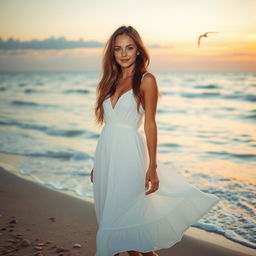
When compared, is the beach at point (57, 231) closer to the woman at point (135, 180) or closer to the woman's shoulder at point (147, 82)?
the woman at point (135, 180)

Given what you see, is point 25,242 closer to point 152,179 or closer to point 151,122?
point 152,179

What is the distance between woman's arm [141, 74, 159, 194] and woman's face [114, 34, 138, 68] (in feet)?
0.91

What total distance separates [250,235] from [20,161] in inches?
208

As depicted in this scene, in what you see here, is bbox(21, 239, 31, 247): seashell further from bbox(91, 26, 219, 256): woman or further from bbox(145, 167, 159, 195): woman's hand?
bbox(145, 167, 159, 195): woman's hand

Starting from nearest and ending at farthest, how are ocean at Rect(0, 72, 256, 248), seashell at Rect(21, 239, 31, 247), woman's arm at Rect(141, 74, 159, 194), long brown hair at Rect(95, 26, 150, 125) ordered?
woman's arm at Rect(141, 74, 159, 194) < long brown hair at Rect(95, 26, 150, 125) < seashell at Rect(21, 239, 31, 247) < ocean at Rect(0, 72, 256, 248)

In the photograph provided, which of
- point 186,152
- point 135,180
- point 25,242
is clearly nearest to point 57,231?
point 25,242

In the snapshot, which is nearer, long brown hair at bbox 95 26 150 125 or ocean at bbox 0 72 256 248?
long brown hair at bbox 95 26 150 125

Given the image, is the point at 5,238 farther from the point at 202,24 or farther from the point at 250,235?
the point at 202,24

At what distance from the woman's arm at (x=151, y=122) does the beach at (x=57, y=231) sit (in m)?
1.29

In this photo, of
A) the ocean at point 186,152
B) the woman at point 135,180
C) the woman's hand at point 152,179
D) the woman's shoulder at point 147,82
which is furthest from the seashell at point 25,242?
the woman's shoulder at point 147,82

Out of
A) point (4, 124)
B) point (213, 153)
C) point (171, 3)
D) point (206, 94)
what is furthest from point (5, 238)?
point (206, 94)

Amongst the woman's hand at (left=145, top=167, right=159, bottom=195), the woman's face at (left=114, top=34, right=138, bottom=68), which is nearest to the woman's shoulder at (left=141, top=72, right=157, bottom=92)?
the woman's face at (left=114, top=34, right=138, bottom=68)

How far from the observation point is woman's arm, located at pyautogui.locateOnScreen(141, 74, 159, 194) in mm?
2621

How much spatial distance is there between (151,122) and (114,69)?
0.69 meters
